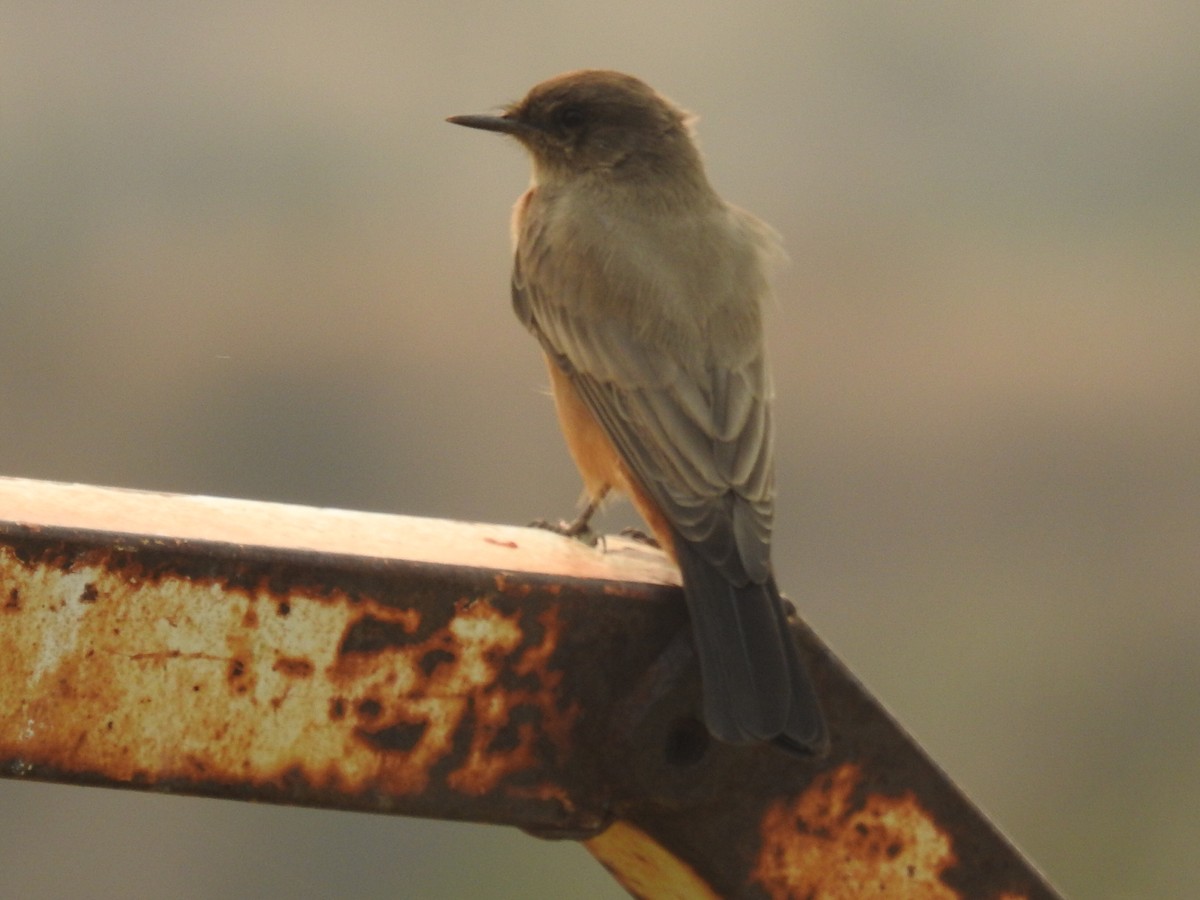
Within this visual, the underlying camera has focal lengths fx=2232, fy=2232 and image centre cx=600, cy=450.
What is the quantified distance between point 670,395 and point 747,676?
2562 mm

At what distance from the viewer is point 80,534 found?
244 cm

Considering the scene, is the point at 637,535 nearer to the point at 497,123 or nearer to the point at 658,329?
the point at 658,329

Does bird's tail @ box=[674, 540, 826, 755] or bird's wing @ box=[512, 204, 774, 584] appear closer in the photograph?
bird's tail @ box=[674, 540, 826, 755]

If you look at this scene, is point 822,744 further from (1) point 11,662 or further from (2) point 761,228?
(2) point 761,228

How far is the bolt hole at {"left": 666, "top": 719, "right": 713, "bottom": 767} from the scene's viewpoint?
107 inches

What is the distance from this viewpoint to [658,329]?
216 inches

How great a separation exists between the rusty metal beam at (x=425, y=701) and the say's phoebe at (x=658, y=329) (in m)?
0.20

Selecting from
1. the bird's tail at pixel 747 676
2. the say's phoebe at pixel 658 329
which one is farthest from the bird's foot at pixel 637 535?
the bird's tail at pixel 747 676

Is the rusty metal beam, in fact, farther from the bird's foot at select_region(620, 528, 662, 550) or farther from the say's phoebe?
the bird's foot at select_region(620, 528, 662, 550)

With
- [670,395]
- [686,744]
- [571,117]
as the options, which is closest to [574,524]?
[670,395]

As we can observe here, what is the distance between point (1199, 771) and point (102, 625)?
18.2 metres

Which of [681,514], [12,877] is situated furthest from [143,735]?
[12,877]

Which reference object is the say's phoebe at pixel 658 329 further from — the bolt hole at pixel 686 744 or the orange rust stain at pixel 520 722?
the orange rust stain at pixel 520 722

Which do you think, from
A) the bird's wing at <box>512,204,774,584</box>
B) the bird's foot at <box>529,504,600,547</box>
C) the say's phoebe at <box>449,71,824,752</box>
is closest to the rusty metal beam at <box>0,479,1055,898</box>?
the say's phoebe at <box>449,71,824,752</box>
